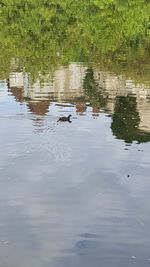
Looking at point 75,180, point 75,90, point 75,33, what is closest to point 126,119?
point 75,90

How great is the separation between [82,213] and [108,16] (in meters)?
73.4

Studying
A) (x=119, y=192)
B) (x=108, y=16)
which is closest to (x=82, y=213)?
(x=119, y=192)

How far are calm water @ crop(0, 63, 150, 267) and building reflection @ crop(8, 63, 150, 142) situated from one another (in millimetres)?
113

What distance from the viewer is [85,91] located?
4169cm

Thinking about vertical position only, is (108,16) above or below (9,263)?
above

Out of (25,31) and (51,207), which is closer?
(51,207)

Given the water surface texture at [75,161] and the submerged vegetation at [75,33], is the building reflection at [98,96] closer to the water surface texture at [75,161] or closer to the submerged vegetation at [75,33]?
the water surface texture at [75,161]

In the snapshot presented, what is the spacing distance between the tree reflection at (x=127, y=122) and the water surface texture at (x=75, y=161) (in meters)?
0.08

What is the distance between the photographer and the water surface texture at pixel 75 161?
1675cm

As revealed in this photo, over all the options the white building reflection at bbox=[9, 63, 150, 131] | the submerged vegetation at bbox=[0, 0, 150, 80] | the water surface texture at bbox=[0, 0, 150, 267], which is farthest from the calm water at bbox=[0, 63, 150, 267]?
the submerged vegetation at bbox=[0, 0, 150, 80]

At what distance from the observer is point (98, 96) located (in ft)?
127

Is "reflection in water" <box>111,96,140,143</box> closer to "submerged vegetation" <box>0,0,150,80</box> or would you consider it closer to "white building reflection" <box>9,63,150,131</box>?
"white building reflection" <box>9,63,150,131</box>

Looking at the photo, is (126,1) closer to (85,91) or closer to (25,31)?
(25,31)

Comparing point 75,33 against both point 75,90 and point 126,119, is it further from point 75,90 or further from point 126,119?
point 126,119
